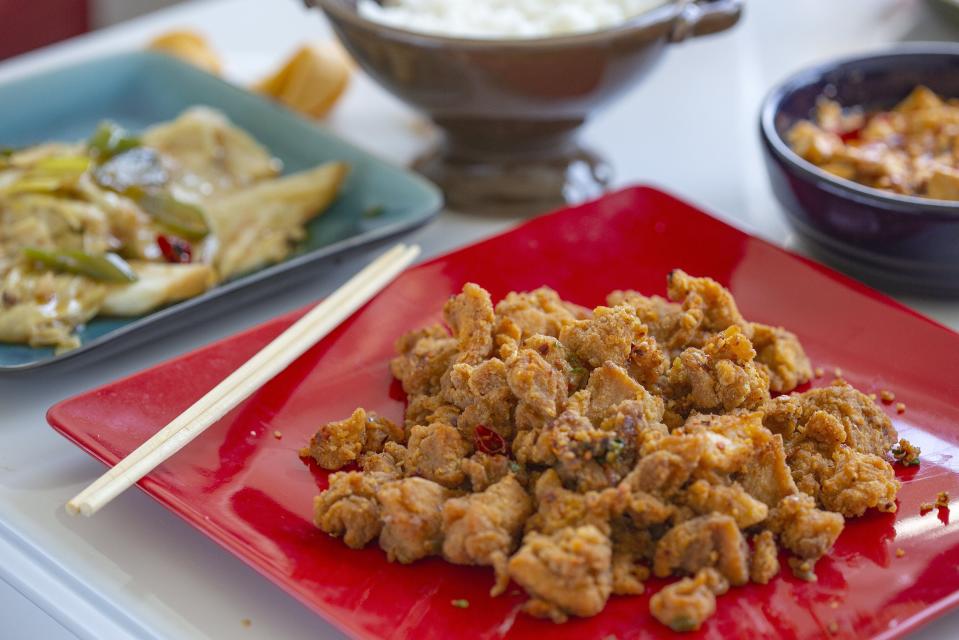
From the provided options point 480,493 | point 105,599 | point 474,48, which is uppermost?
point 474,48

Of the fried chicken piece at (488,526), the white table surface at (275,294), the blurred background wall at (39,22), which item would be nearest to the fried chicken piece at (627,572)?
the fried chicken piece at (488,526)

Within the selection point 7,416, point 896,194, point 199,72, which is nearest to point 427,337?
point 7,416

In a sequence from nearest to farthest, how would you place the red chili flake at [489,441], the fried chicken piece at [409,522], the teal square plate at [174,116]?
the fried chicken piece at [409,522]
the red chili flake at [489,441]
the teal square plate at [174,116]

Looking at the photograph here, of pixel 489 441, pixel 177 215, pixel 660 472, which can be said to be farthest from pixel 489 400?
pixel 177 215

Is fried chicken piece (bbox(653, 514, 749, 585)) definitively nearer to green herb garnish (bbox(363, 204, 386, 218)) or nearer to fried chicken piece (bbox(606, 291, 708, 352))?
fried chicken piece (bbox(606, 291, 708, 352))

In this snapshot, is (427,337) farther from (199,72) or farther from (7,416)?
(199,72)

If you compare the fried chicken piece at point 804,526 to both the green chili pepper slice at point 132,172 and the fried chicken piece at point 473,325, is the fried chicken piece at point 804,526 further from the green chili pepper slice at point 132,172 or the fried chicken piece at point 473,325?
the green chili pepper slice at point 132,172
